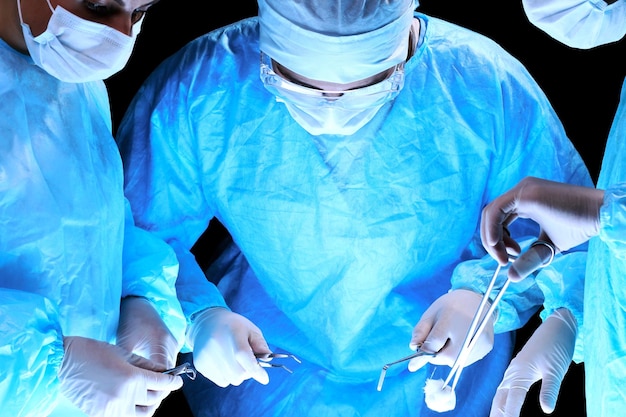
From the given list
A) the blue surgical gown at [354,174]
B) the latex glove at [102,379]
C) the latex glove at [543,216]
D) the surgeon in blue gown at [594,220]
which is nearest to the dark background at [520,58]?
the blue surgical gown at [354,174]

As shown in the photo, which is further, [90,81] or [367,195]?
[367,195]

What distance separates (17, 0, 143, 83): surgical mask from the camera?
69.0 inches

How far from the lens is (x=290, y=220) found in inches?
89.8

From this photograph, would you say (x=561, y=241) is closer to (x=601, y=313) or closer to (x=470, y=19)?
(x=601, y=313)

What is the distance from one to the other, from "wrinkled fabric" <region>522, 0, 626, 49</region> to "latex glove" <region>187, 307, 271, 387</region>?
1017mm

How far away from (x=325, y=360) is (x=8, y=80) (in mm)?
1136

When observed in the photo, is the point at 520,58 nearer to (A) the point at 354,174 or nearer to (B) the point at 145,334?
(A) the point at 354,174

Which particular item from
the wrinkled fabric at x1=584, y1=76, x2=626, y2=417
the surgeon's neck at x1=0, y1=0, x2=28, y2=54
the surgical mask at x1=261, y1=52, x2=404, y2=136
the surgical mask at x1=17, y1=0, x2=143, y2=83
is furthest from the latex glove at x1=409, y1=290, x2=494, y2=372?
the surgeon's neck at x1=0, y1=0, x2=28, y2=54

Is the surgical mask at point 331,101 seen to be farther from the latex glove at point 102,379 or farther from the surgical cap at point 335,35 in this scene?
the latex glove at point 102,379

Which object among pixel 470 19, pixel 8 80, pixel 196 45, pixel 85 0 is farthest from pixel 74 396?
pixel 470 19

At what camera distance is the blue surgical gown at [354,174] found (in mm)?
2221

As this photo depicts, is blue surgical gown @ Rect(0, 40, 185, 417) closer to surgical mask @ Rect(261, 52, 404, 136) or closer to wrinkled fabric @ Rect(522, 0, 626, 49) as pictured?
surgical mask @ Rect(261, 52, 404, 136)

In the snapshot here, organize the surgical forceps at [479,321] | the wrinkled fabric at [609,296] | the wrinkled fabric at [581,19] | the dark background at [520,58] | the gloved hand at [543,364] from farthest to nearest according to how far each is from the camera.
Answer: the dark background at [520,58] → the gloved hand at [543,364] → the surgical forceps at [479,321] → the wrinkled fabric at [581,19] → the wrinkled fabric at [609,296]

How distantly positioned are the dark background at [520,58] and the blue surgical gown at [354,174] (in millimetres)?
214
